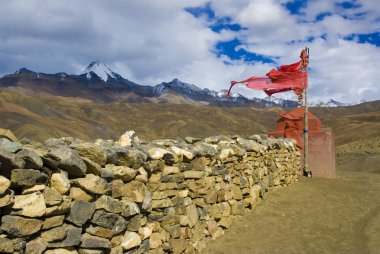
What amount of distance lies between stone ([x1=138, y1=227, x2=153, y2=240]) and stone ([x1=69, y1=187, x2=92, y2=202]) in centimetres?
108

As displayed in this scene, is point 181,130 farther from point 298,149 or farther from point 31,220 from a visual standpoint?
point 31,220

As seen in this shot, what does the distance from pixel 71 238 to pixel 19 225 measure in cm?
62

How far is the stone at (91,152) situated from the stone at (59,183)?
509 millimetres

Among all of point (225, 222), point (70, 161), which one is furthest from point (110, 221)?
point (225, 222)

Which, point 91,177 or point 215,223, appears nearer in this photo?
point 91,177

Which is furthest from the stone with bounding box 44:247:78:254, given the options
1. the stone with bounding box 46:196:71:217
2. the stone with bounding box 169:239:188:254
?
the stone with bounding box 169:239:188:254

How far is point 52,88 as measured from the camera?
16475cm

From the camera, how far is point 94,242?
4.25 meters

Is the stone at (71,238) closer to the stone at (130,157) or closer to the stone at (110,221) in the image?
the stone at (110,221)

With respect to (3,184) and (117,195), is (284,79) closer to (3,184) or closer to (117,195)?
(117,195)

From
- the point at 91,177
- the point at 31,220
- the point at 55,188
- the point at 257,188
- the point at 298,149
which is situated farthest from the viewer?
the point at 298,149

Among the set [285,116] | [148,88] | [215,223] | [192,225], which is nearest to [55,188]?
[192,225]

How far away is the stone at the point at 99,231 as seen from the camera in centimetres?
428

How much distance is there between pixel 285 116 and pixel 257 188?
5.85 metres
